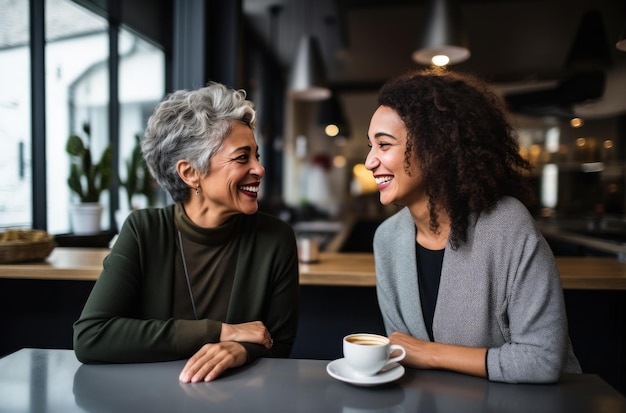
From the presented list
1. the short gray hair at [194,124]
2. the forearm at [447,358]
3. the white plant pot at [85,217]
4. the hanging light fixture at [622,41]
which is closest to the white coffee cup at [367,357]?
the forearm at [447,358]

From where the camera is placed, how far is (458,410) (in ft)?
2.95

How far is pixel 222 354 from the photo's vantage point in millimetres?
1109

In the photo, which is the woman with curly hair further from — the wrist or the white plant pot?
the white plant pot

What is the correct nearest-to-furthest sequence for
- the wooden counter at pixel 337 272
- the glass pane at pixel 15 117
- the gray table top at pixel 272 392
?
the gray table top at pixel 272 392 → the wooden counter at pixel 337 272 → the glass pane at pixel 15 117

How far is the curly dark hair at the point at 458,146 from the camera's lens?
1.35m

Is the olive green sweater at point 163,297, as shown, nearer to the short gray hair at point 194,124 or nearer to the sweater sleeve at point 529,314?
the short gray hair at point 194,124

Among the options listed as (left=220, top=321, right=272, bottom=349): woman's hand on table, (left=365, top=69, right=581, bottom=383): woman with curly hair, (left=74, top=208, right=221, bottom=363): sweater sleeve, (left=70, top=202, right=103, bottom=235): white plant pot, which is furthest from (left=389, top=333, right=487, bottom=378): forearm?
(left=70, top=202, right=103, bottom=235): white plant pot

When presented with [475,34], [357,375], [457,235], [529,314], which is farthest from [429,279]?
[475,34]

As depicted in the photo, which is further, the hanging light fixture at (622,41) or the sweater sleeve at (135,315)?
the hanging light fixture at (622,41)

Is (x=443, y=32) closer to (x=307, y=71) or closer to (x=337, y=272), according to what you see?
(x=307, y=71)

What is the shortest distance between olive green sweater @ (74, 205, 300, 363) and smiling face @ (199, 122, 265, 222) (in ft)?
0.36

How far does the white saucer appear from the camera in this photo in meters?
0.98

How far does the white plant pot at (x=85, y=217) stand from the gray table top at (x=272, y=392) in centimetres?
231

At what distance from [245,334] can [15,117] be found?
2698mm
